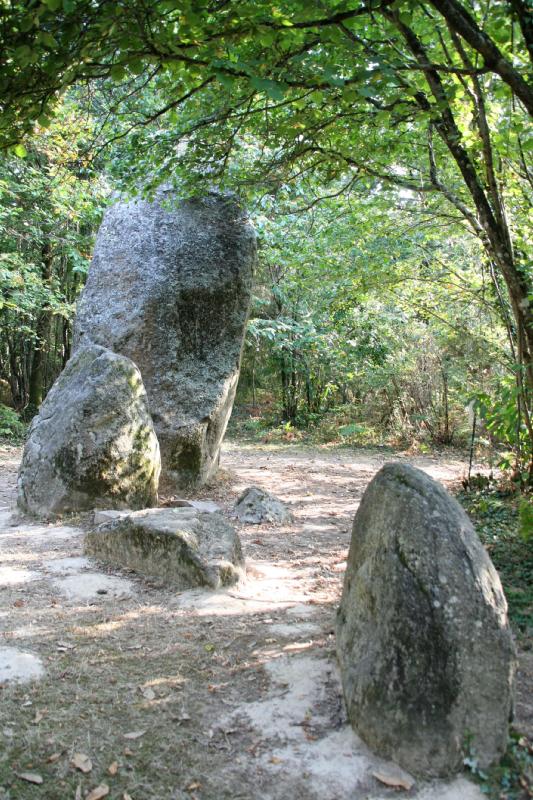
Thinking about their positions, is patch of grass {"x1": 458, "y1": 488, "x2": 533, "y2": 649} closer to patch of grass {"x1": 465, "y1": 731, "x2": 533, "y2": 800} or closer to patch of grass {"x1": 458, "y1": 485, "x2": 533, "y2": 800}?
patch of grass {"x1": 458, "y1": 485, "x2": 533, "y2": 800}

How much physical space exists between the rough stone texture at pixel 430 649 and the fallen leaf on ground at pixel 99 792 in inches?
→ 43.0

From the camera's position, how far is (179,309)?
827 centimetres

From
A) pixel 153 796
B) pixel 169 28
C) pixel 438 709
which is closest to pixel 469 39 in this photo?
pixel 169 28

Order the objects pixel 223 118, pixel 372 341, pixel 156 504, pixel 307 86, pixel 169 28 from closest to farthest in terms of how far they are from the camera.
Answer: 1. pixel 169 28
2. pixel 307 86
3. pixel 223 118
4. pixel 156 504
5. pixel 372 341

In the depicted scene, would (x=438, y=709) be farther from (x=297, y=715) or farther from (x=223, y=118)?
(x=223, y=118)

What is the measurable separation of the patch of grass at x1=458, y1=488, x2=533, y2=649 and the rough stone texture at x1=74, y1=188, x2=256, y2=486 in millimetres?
3523

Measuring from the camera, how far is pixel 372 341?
14586 mm

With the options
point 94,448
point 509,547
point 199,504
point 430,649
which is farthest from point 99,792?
point 199,504

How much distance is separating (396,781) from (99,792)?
1.21 m

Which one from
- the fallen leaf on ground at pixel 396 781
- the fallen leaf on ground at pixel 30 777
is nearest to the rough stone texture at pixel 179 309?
the fallen leaf on ground at pixel 30 777

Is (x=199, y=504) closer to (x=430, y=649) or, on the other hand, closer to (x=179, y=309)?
(x=179, y=309)

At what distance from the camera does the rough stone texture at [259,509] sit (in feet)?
23.0

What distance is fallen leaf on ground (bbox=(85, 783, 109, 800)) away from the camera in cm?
248

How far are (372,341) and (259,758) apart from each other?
12493 mm
